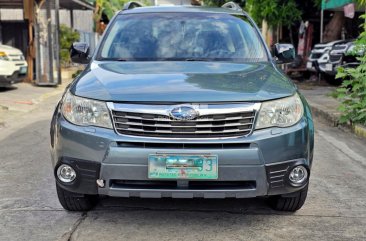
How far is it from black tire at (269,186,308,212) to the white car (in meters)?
9.98

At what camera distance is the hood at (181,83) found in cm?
363

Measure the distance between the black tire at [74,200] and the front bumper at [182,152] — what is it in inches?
14.1

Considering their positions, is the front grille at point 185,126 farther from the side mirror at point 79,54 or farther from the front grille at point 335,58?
the front grille at point 335,58

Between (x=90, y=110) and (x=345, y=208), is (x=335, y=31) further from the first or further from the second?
(x=90, y=110)

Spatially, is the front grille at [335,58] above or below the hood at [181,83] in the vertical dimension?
below

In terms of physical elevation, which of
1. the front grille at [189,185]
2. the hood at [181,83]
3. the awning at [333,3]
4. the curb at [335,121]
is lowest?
the curb at [335,121]

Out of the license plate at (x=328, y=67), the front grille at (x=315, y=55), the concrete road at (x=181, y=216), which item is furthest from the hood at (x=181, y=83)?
the front grille at (x=315, y=55)

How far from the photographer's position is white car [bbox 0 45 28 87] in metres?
12.7

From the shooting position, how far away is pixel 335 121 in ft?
30.3

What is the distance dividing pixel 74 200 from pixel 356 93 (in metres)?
5.88

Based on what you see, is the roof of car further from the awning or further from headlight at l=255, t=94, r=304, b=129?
the awning

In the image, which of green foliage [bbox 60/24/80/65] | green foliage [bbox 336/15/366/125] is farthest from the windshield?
green foliage [bbox 60/24/80/65]

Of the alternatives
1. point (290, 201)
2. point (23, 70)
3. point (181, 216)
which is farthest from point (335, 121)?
point (23, 70)

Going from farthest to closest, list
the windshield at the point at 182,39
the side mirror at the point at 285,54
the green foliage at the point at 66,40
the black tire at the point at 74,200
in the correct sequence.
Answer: the green foliage at the point at 66,40 < the side mirror at the point at 285,54 < the windshield at the point at 182,39 < the black tire at the point at 74,200
